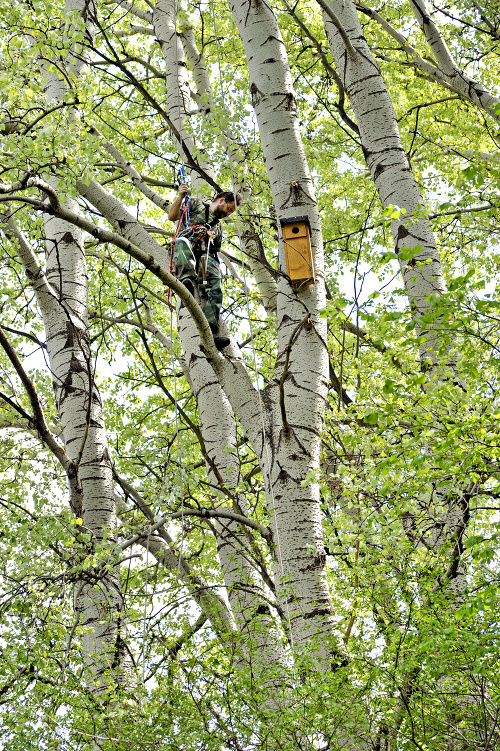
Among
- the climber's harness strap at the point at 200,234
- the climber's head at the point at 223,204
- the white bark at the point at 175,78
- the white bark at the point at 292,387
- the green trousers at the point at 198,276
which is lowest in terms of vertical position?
the white bark at the point at 292,387

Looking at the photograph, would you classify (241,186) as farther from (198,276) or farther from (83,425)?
(83,425)

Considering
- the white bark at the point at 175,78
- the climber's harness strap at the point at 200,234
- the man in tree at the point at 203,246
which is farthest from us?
the white bark at the point at 175,78

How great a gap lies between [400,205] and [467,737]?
10.5ft

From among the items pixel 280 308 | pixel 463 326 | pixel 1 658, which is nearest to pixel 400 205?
pixel 280 308

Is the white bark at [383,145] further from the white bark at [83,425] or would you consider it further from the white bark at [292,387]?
the white bark at [83,425]

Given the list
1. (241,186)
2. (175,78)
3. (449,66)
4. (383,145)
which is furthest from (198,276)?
(449,66)

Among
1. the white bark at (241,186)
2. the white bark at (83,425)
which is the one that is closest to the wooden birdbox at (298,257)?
the white bark at (241,186)

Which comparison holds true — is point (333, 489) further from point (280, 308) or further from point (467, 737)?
point (467, 737)

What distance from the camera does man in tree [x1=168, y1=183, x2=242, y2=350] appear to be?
5074mm

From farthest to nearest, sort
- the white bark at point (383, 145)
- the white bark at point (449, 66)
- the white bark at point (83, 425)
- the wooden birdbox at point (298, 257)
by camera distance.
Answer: the white bark at point (449, 66)
the white bark at point (383, 145)
the white bark at point (83, 425)
the wooden birdbox at point (298, 257)

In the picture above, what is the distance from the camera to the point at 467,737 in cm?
257

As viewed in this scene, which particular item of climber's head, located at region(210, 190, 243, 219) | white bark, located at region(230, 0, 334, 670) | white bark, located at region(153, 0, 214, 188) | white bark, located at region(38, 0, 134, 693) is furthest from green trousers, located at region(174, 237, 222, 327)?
white bark, located at region(230, 0, 334, 670)

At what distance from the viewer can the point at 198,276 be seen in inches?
215

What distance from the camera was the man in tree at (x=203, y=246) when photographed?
507 cm
